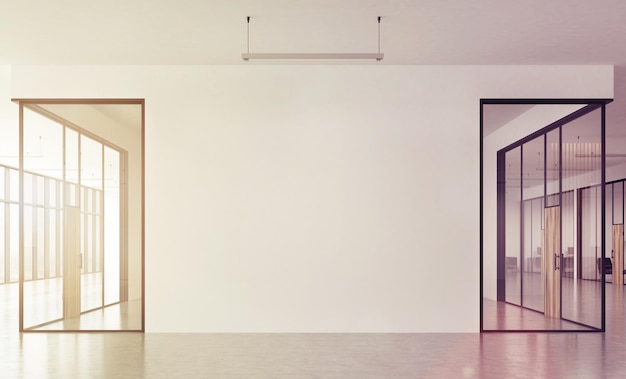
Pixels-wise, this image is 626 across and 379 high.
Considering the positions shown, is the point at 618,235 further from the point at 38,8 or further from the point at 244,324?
the point at 38,8

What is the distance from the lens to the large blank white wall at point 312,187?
8.03 meters

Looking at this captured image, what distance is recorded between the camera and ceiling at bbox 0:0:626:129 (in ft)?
19.9

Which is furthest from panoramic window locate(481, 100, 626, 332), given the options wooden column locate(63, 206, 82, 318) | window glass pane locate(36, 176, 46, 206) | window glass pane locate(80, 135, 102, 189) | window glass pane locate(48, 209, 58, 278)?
window glass pane locate(36, 176, 46, 206)

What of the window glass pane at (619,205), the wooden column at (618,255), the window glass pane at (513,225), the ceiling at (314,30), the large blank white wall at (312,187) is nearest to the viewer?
the ceiling at (314,30)

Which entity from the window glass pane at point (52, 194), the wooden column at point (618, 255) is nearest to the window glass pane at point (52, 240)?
the window glass pane at point (52, 194)

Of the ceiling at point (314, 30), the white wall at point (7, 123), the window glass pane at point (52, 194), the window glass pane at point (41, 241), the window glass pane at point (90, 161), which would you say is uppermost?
→ the ceiling at point (314, 30)

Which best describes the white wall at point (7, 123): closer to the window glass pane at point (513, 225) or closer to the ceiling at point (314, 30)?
the ceiling at point (314, 30)

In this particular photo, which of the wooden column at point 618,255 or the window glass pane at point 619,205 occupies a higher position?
the window glass pane at point 619,205

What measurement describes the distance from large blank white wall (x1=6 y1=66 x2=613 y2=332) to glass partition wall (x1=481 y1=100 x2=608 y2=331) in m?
0.42

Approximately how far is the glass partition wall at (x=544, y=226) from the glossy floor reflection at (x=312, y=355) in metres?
0.45

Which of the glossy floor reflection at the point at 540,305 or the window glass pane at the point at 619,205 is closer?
the glossy floor reflection at the point at 540,305

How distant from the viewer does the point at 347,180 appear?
8188 mm

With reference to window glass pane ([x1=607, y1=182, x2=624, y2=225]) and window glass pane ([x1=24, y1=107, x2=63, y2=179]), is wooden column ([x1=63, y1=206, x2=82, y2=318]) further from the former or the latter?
window glass pane ([x1=607, y1=182, x2=624, y2=225])

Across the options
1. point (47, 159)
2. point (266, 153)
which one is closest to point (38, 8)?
point (47, 159)
